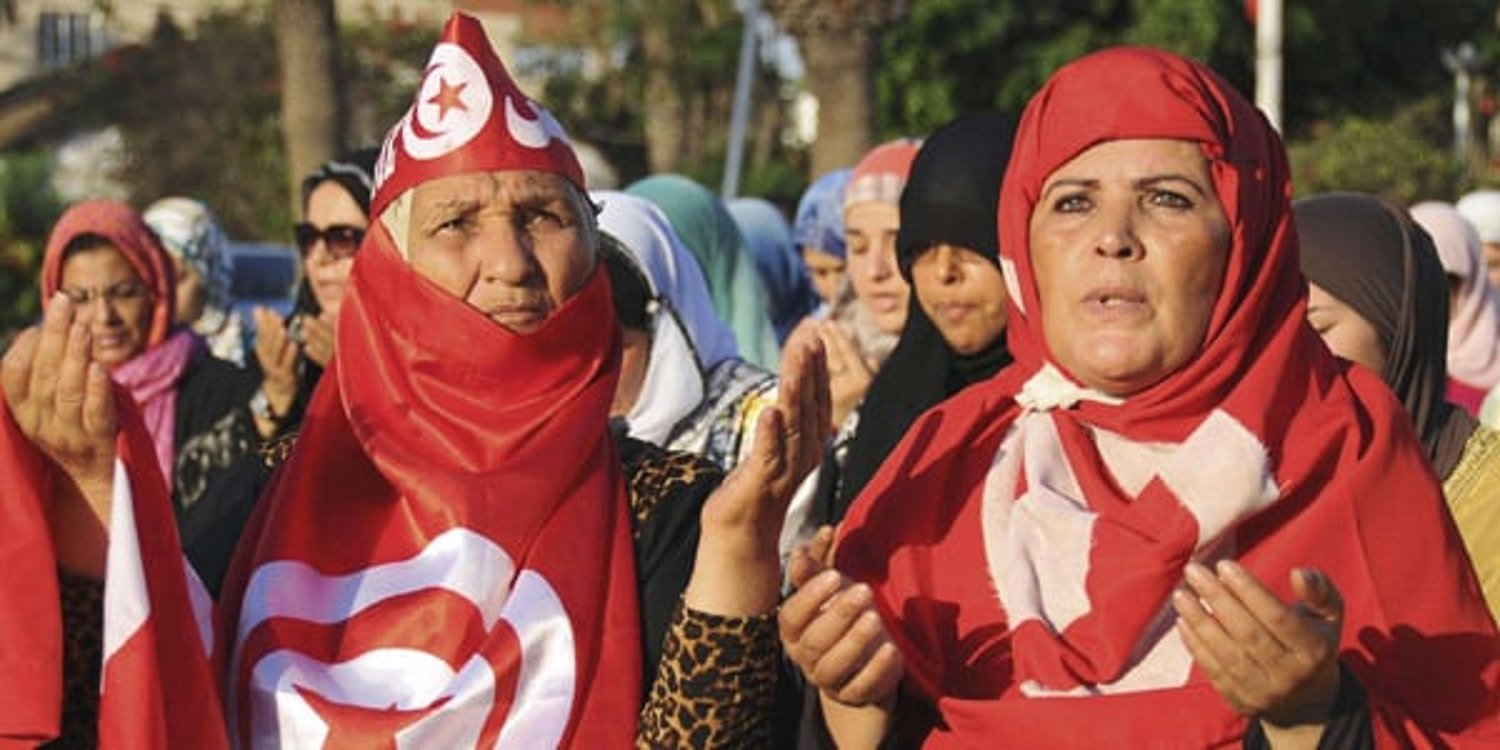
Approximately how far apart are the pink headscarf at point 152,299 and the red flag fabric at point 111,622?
3641mm

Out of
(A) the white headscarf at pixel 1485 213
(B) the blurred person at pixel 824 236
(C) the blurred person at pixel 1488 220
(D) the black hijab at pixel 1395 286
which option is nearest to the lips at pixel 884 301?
(B) the blurred person at pixel 824 236

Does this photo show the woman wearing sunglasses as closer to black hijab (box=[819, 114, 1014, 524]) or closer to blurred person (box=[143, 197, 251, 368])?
black hijab (box=[819, 114, 1014, 524])

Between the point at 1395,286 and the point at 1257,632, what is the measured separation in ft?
5.95

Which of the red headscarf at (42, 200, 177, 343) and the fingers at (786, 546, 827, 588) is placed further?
the red headscarf at (42, 200, 177, 343)

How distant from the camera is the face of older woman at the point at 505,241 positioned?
11.4 feet

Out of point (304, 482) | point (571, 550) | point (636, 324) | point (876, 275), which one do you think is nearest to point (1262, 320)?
point (571, 550)

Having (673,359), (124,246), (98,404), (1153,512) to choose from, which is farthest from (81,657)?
(124,246)

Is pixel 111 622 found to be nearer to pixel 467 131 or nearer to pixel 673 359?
pixel 467 131

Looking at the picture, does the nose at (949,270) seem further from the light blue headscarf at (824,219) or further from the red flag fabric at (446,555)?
the light blue headscarf at (824,219)

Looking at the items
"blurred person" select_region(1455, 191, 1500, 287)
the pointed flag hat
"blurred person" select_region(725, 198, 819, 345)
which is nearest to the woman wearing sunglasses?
the pointed flag hat

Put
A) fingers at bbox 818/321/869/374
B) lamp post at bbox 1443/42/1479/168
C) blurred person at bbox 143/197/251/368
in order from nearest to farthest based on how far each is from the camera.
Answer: fingers at bbox 818/321/869/374, blurred person at bbox 143/197/251/368, lamp post at bbox 1443/42/1479/168

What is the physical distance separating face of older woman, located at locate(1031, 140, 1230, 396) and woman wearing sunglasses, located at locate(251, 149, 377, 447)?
131 inches

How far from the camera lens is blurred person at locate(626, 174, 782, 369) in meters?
7.23

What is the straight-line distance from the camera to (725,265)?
7.39 metres
